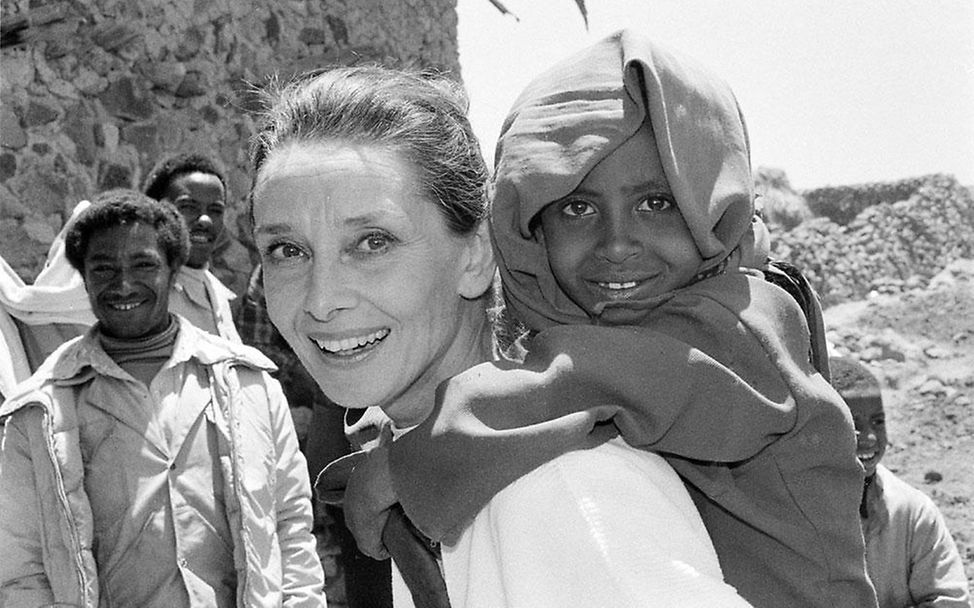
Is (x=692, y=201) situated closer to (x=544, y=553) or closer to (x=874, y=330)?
(x=544, y=553)

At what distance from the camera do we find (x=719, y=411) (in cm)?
133

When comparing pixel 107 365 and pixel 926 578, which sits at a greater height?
pixel 107 365

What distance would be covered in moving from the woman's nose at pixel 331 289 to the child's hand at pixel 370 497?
20 centimetres

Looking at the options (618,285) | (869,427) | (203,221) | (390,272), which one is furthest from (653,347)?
(203,221)

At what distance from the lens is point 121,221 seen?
11.7 feet

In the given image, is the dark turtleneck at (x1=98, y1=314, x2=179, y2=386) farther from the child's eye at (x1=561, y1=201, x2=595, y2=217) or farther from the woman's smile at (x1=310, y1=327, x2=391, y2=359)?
the child's eye at (x1=561, y1=201, x2=595, y2=217)

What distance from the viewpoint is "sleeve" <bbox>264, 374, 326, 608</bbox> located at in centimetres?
333

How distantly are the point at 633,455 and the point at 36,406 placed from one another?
2.28 meters

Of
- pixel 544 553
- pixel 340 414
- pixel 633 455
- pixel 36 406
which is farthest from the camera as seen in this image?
pixel 340 414

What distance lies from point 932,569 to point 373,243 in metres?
2.86

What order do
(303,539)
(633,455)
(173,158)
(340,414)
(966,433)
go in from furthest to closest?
(966,433)
(173,158)
(340,414)
(303,539)
(633,455)

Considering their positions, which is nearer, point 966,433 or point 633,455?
point 633,455

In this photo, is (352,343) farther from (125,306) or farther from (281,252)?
(125,306)

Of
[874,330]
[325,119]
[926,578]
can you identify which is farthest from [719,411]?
[874,330]
